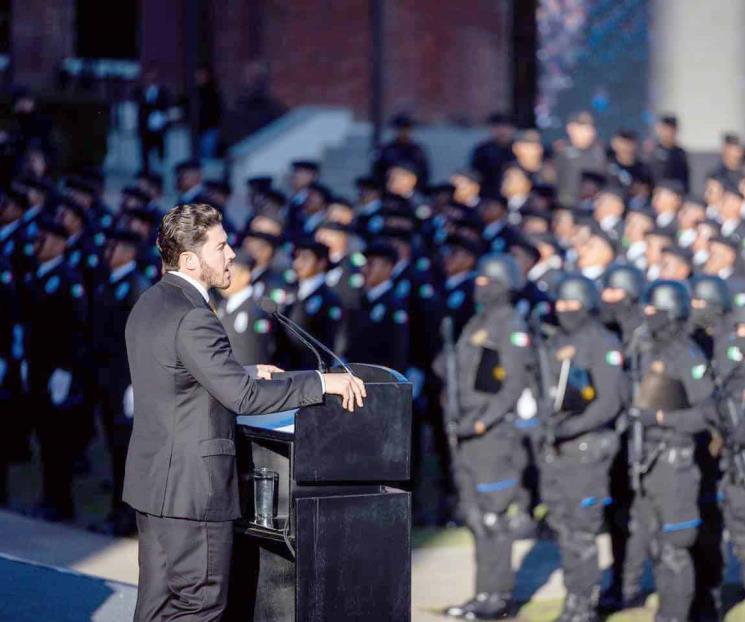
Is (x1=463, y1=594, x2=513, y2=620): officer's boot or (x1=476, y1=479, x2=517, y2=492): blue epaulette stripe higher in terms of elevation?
(x1=476, y1=479, x2=517, y2=492): blue epaulette stripe

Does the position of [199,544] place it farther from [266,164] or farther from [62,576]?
[266,164]

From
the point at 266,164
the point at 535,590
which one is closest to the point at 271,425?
the point at 535,590

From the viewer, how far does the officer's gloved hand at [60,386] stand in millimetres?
10531

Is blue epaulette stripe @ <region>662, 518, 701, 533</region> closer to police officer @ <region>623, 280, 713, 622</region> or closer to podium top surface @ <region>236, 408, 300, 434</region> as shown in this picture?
police officer @ <region>623, 280, 713, 622</region>

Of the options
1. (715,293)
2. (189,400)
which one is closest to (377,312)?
(715,293)

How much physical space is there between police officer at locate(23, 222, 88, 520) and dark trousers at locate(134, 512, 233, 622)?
17.0ft

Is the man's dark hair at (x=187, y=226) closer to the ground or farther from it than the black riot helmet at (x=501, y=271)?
farther from it

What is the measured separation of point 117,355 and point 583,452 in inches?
131

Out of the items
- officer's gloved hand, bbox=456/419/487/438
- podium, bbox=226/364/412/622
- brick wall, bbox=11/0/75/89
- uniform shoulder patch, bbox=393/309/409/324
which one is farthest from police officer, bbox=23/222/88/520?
brick wall, bbox=11/0/75/89

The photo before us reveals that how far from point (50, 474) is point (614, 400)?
426 cm

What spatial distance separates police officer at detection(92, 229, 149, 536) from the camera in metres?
10.2

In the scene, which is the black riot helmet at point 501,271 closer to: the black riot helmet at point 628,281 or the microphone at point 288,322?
the black riot helmet at point 628,281

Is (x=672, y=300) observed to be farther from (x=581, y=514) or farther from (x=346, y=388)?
(x=346, y=388)

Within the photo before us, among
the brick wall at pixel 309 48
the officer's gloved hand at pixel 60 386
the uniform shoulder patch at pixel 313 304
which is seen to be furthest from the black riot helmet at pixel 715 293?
the brick wall at pixel 309 48
